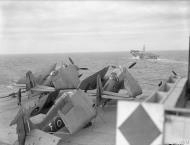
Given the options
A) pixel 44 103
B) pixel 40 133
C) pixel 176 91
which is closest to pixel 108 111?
pixel 44 103

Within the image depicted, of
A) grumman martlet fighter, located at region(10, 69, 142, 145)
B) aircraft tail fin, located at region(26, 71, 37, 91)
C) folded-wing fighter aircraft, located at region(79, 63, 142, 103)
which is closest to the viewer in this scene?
grumman martlet fighter, located at region(10, 69, 142, 145)

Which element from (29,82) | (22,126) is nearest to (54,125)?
(22,126)

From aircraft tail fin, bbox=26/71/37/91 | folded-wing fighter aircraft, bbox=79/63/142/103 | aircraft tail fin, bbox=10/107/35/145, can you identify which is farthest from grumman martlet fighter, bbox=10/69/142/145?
aircraft tail fin, bbox=26/71/37/91

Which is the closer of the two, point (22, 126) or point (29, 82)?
point (22, 126)

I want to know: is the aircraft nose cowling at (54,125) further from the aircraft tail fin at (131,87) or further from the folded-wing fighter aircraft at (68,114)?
the aircraft tail fin at (131,87)

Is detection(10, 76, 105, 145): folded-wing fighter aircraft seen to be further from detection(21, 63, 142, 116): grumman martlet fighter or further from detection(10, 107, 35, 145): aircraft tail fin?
detection(21, 63, 142, 116): grumman martlet fighter

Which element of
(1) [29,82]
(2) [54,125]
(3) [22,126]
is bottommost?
(2) [54,125]

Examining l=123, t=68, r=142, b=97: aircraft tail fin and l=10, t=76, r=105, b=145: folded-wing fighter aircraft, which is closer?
l=10, t=76, r=105, b=145: folded-wing fighter aircraft

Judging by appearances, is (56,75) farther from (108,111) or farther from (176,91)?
(176,91)

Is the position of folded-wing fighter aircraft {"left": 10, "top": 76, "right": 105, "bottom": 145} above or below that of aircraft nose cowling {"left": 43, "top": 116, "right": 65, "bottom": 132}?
above

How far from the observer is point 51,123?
14758 mm

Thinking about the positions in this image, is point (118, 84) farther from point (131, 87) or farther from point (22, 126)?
point (22, 126)

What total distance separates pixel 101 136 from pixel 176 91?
9940 mm

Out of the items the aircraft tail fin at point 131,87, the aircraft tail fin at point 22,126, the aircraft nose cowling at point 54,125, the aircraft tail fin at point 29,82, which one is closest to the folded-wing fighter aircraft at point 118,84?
the aircraft tail fin at point 131,87
